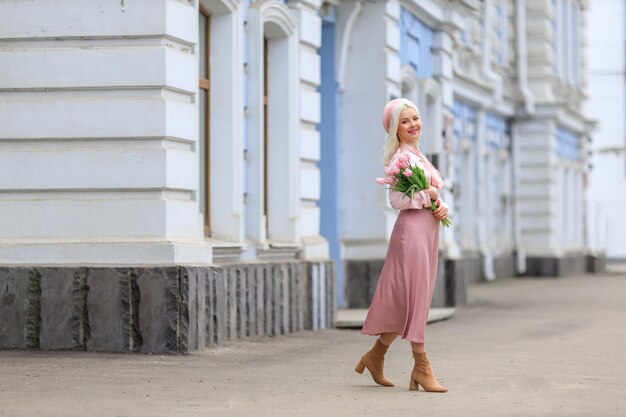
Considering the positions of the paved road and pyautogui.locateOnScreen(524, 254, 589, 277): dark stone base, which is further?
pyautogui.locateOnScreen(524, 254, 589, 277): dark stone base

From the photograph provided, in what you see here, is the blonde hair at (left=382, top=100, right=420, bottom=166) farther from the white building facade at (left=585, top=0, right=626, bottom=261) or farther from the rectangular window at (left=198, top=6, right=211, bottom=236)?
the white building facade at (left=585, top=0, right=626, bottom=261)

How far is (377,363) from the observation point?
10094mm

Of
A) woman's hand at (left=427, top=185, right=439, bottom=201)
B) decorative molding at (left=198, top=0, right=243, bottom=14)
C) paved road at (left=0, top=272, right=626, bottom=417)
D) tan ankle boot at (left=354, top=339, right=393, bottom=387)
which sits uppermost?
decorative molding at (left=198, top=0, right=243, bottom=14)

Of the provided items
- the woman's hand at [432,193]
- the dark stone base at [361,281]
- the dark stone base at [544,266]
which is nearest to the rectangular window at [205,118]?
the woman's hand at [432,193]

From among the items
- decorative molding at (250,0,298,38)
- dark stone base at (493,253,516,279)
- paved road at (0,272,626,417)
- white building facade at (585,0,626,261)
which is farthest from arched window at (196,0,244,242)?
white building facade at (585,0,626,261)

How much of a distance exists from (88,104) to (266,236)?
12.2 feet

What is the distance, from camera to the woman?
9.87 metres

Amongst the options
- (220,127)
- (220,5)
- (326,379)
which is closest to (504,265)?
(220,127)

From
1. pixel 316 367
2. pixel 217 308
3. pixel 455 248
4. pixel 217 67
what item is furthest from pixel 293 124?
pixel 455 248

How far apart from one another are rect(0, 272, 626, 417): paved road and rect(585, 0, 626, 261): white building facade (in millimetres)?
37291

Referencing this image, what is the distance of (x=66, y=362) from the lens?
1131 centimetres

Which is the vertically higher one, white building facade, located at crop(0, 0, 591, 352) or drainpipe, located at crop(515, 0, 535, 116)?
drainpipe, located at crop(515, 0, 535, 116)

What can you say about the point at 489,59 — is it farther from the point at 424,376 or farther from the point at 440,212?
the point at 424,376

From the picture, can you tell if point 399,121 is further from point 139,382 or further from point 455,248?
point 455,248
